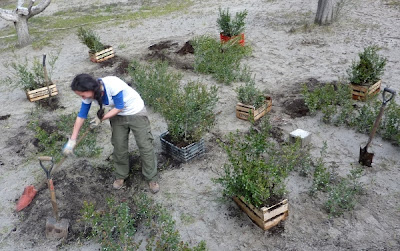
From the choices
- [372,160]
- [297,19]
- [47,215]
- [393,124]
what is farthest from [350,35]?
[47,215]

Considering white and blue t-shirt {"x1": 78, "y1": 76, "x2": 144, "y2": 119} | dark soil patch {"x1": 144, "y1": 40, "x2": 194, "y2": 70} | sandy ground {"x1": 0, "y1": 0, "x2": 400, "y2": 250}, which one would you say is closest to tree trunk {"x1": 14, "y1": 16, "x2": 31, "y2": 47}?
sandy ground {"x1": 0, "y1": 0, "x2": 400, "y2": 250}

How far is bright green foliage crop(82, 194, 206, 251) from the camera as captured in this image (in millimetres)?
3535

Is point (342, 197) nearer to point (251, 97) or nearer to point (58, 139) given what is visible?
point (251, 97)

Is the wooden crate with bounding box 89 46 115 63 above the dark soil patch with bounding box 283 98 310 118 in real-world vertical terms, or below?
above

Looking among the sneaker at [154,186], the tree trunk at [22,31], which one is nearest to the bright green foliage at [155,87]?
the sneaker at [154,186]

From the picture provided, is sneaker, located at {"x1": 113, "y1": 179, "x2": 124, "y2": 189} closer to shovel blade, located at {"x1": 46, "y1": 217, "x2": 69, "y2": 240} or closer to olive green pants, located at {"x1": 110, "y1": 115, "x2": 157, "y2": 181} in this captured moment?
olive green pants, located at {"x1": 110, "y1": 115, "x2": 157, "y2": 181}

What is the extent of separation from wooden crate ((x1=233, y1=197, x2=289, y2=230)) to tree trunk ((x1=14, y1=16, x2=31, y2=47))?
32.0 feet

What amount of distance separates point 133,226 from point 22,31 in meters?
9.22

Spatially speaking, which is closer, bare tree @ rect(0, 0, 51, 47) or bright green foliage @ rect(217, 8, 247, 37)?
bright green foliage @ rect(217, 8, 247, 37)

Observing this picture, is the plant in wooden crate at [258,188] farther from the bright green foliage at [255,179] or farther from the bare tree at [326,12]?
the bare tree at [326,12]

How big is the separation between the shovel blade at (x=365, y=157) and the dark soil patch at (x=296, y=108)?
148 cm

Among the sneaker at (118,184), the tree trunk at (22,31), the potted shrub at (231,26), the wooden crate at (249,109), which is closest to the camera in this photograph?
the sneaker at (118,184)

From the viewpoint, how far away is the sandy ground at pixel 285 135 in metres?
3.92

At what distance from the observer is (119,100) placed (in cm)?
399
